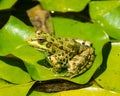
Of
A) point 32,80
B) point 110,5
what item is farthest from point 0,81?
point 110,5

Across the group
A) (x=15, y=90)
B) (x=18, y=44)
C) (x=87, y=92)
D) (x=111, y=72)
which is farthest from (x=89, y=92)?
(x=18, y=44)

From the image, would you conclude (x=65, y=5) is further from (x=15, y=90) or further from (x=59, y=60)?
(x=15, y=90)

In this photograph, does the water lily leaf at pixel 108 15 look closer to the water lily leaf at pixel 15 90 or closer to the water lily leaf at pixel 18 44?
the water lily leaf at pixel 18 44

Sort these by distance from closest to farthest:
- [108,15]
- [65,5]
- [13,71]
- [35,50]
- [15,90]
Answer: [15,90] → [13,71] → [35,50] → [108,15] → [65,5]

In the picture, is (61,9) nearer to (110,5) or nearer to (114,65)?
(110,5)

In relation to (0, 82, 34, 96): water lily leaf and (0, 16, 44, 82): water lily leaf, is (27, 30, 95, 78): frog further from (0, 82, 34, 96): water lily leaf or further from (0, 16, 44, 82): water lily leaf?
(0, 82, 34, 96): water lily leaf

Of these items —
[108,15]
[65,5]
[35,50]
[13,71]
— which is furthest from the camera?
[65,5]
